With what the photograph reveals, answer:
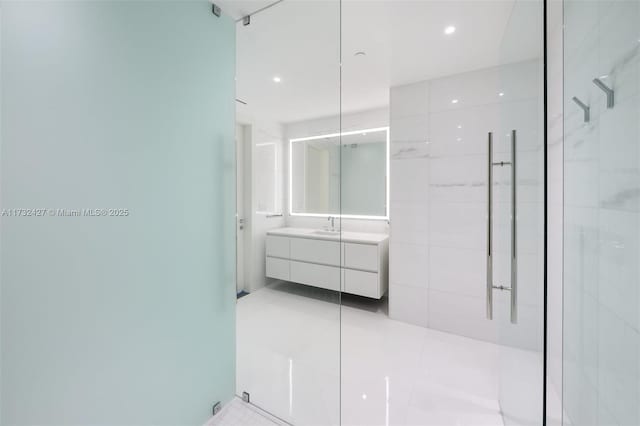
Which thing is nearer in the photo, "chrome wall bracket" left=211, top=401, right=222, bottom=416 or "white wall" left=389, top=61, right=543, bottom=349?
"chrome wall bracket" left=211, top=401, right=222, bottom=416

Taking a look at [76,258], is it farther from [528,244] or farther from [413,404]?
[413,404]

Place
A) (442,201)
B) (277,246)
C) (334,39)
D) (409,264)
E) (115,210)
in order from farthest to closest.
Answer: (409,264), (442,201), (277,246), (334,39), (115,210)

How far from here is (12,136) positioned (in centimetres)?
86

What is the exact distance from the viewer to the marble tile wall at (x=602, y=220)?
2.81 feet

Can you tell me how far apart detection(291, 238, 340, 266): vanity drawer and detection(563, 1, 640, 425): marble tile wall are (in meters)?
1.14

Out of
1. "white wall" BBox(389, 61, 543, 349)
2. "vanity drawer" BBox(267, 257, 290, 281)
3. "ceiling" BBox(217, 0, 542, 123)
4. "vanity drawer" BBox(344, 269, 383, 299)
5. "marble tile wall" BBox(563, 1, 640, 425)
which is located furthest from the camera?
"vanity drawer" BBox(344, 269, 383, 299)

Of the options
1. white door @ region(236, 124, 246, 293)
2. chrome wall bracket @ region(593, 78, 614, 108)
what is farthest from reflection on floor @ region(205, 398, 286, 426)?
chrome wall bracket @ region(593, 78, 614, 108)

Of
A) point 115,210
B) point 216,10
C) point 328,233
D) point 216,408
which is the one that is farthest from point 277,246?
point 216,10

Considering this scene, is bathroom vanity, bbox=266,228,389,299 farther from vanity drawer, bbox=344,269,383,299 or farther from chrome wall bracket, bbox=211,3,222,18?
chrome wall bracket, bbox=211,3,222,18

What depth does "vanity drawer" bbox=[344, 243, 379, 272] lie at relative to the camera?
242cm

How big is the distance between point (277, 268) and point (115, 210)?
88 centimetres

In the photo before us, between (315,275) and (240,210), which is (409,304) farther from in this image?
(240,210)

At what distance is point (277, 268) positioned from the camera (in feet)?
5.32

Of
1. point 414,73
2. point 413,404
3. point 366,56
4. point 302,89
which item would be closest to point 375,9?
point 366,56
